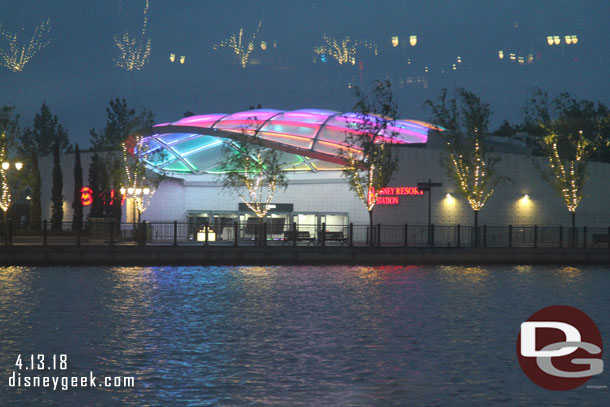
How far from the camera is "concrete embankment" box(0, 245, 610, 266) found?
31.5 metres

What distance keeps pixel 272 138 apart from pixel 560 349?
3619cm

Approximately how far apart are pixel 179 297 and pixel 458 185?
24735 mm

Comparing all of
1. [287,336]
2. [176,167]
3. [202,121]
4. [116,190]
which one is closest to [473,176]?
[176,167]

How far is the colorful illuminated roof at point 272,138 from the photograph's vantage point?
150 feet

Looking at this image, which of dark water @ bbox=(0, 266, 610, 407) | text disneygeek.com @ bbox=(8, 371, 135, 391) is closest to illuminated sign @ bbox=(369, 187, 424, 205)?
dark water @ bbox=(0, 266, 610, 407)

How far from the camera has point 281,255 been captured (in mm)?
32688

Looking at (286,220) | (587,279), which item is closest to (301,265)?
(587,279)

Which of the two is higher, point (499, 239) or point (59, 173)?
point (59, 173)

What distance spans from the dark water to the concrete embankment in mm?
5875

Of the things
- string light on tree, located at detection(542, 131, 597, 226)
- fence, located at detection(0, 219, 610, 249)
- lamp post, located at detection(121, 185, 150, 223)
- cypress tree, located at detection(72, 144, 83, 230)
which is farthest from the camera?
cypress tree, located at detection(72, 144, 83, 230)

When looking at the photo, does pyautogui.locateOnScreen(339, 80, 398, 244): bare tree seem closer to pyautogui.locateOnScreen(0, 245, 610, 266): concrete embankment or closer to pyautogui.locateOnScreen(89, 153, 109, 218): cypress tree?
pyautogui.locateOnScreen(0, 245, 610, 266): concrete embankment

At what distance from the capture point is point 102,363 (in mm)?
11523

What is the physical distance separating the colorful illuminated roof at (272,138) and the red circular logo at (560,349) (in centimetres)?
2848

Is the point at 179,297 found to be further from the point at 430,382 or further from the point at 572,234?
the point at 572,234
